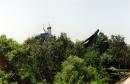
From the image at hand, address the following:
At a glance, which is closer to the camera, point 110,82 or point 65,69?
point 65,69

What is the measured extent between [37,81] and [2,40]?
6494 millimetres

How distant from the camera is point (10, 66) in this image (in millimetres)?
44312

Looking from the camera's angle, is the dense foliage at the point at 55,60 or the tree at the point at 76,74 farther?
the dense foliage at the point at 55,60

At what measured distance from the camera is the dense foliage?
1652 inches

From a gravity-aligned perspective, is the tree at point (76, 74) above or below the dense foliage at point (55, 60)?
below

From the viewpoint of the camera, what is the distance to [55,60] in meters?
43.6

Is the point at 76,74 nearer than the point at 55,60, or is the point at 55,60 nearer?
the point at 76,74

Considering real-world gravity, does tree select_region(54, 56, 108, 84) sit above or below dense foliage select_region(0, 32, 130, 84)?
below

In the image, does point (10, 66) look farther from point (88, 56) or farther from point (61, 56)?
point (88, 56)

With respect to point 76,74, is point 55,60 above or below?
above

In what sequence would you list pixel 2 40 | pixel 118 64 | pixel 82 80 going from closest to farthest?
pixel 82 80, pixel 2 40, pixel 118 64

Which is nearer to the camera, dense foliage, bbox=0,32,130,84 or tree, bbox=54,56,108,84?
tree, bbox=54,56,108,84

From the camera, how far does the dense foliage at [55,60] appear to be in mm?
41969

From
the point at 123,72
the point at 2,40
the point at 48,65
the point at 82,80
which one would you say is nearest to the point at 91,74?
the point at 82,80
